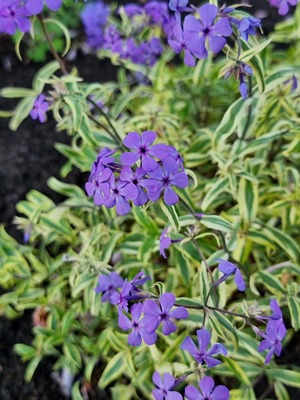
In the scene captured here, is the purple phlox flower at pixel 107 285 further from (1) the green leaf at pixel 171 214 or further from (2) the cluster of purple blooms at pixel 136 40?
(2) the cluster of purple blooms at pixel 136 40

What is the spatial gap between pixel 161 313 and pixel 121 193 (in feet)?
0.79

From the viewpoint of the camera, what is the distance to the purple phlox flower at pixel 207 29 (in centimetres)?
113

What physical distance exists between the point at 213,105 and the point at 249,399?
112 centimetres

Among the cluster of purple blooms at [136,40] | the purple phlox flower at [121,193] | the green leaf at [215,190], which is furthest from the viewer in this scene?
the cluster of purple blooms at [136,40]

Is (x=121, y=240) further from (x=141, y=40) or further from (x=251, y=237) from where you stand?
(x=141, y=40)

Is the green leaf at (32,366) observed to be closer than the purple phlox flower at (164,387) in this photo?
No

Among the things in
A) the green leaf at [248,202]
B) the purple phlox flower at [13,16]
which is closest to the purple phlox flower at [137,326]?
the green leaf at [248,202]

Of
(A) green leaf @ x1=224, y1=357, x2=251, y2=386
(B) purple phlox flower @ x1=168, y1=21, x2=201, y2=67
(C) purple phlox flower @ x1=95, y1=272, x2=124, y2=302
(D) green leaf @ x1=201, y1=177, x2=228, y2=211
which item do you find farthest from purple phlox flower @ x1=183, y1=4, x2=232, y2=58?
(A) green leaf @ x1=224, y1=357, x2=251, y2=386

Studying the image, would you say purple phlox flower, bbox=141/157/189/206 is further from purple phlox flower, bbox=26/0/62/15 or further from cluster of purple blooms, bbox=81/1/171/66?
cluster of purple blooms, bbox=81/1/171/66

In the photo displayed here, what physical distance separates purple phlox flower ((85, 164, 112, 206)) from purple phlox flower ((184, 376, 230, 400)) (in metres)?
0.38

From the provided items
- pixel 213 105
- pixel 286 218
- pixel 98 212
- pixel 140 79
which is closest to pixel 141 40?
pixel 140 79

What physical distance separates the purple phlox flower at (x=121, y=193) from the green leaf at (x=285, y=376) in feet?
2.29

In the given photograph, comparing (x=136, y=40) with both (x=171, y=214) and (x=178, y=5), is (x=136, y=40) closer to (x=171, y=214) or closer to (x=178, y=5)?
(x=178, y=5)

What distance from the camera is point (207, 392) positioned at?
1.08m
